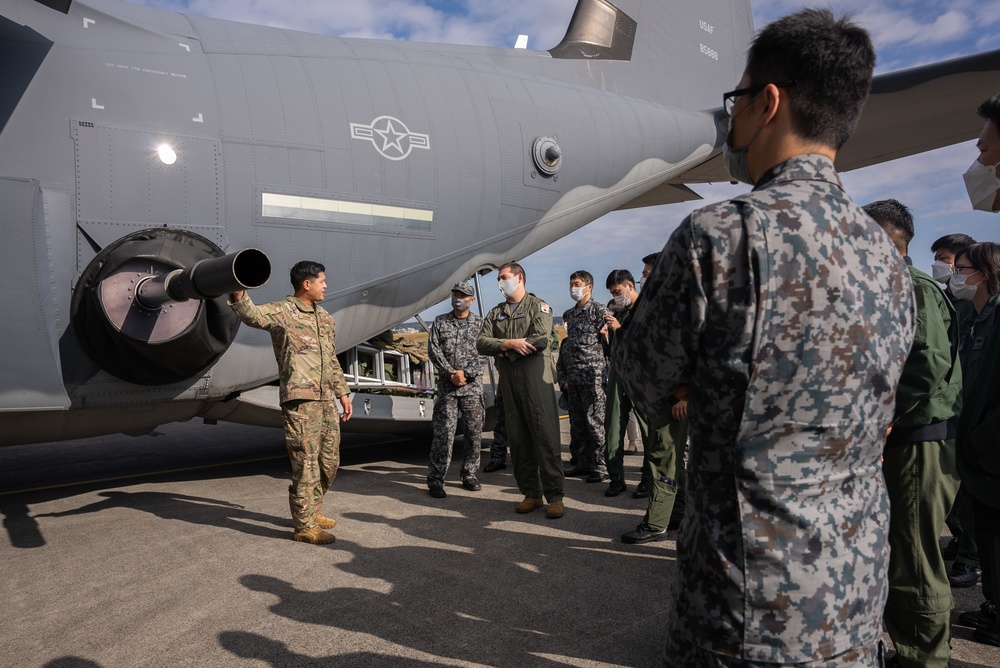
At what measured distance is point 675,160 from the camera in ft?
25.5

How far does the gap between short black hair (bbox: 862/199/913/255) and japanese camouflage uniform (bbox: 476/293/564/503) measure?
2441 millimetres

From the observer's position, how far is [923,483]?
8.16ft

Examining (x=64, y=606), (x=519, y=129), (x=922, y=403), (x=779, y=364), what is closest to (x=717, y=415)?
(x=779, y=364)

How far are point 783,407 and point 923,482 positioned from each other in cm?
178

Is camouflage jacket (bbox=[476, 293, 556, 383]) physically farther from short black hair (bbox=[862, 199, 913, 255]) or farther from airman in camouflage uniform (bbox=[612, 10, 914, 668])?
airman in camouflage uniform (bbox=[612, 10, 914, 668])

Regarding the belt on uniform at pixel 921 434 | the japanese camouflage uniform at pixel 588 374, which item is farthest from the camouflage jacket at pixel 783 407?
the japanese camouflage uniform at pixel 588 374

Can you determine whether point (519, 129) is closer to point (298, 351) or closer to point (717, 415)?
point (298, 351)

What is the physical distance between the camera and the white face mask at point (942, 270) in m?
4.46

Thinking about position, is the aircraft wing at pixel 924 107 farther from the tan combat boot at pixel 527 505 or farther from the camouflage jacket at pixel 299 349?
the camouflage jacket at pixel 299 349

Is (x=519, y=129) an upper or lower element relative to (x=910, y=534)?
upper

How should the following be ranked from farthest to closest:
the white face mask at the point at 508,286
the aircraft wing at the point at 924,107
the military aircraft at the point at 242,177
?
the aircraft wing at the point at 924,107 < the white face mask at the point at 508,286 < the military aircraft at the point at 242,177

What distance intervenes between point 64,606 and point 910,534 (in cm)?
384

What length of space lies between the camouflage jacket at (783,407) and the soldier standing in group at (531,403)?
3.51 m

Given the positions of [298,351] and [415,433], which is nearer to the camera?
[298,351]
